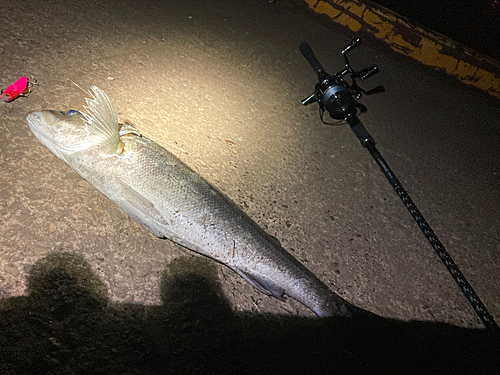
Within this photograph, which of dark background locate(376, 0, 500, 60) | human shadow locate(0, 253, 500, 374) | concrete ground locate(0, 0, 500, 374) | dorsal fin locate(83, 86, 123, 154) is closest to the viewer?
human shadow locate(0, 253, 500, 374)

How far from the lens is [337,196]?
2854 millimetres

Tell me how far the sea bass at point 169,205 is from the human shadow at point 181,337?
25 cm

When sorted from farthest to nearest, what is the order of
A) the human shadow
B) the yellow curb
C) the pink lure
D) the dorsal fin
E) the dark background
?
the dark background < the yellow curb < the pink lure < the dorsal fin < the human shadow

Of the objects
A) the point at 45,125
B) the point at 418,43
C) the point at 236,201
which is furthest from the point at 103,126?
the point at 418,43

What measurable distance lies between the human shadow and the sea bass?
0.25 meters

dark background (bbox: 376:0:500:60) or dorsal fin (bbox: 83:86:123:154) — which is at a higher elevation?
dark background (bbox: 376:0:500:60)

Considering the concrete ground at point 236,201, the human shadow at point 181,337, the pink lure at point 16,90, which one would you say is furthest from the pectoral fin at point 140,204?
the pink lure at point 16,90

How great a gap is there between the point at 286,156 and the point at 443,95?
13.1ft

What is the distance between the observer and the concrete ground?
5.60 feet

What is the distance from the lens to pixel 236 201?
8.06ft

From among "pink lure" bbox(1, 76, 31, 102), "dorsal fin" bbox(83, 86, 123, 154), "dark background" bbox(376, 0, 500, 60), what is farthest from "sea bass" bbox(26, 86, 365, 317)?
"dark background" bbox(376, 0, 500, 60)

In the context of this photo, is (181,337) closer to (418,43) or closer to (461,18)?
(418,43)

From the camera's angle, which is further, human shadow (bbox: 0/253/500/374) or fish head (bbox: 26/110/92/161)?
fish head (bbox: 26/110/92/161)

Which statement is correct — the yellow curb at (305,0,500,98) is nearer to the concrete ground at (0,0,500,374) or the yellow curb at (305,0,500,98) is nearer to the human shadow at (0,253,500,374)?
the concrete ground at (0,0,500,374)
